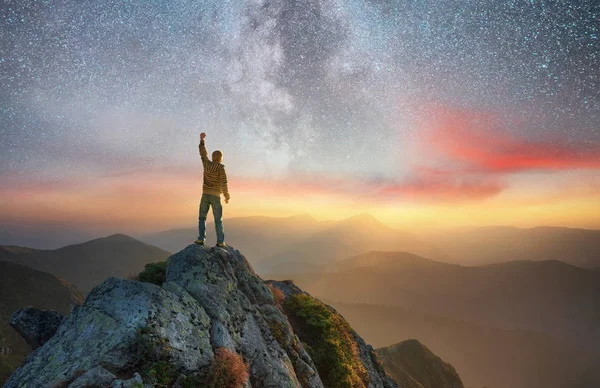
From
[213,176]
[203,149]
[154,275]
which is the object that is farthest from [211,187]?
[154,275]

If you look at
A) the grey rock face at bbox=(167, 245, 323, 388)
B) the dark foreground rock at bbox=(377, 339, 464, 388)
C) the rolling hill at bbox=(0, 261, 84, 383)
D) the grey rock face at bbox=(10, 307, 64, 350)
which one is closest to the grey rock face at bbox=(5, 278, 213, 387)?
the grey rock face at bbox=(167, 245, 323, 388)

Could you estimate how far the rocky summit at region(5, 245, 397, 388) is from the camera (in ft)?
20.6

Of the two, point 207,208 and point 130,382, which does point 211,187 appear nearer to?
point 207,208

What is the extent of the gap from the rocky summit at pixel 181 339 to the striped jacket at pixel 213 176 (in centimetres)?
270

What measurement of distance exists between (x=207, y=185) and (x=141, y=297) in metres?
5.96

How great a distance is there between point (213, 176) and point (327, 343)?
32.8ft

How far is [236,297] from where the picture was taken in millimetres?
10750

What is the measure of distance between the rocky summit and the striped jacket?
106 inches

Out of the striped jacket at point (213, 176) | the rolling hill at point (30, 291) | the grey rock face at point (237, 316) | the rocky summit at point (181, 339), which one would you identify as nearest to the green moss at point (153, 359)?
the rocky summit at point (181, 339)

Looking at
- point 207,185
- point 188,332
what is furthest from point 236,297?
point 207,185

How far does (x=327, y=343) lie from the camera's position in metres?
14.1

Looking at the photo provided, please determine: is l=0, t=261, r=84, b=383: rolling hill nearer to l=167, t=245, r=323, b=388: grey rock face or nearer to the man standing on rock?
the man standing on rock

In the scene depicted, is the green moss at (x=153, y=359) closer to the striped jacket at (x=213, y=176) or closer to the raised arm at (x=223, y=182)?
the striped jacket at (x=213, y=176)

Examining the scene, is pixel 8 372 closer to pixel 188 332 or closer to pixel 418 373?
pixel 188 332
